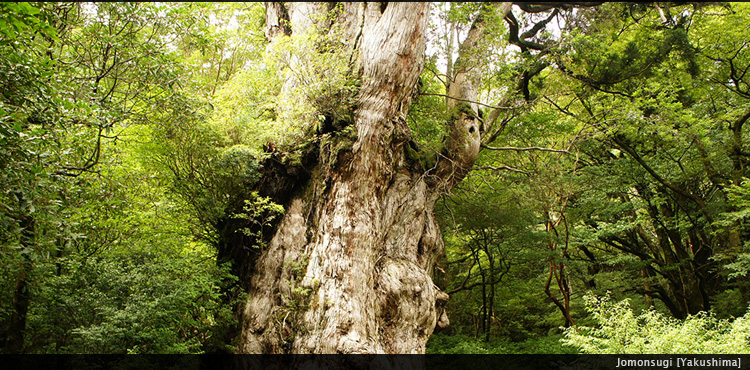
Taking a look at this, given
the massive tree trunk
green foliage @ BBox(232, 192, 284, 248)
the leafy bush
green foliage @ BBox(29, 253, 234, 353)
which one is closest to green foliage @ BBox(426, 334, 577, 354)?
the massive tree trunk

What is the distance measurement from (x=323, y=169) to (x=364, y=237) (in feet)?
4.50

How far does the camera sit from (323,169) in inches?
260

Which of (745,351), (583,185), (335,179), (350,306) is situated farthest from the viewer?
(583,185)

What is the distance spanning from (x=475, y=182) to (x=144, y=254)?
8694 millimetres

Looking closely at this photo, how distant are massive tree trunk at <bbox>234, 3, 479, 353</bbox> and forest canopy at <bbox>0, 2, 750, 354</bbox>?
1.5 inches

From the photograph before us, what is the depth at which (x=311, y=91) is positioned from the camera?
6.31m

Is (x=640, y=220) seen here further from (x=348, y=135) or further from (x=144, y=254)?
(x=144, y=254)

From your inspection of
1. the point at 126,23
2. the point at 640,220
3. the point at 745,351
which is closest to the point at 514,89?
the point at 640,220

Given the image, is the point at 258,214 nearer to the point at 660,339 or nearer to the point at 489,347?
the point at 660,339

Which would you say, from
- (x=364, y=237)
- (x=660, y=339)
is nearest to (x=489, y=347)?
(x=660, y=339)

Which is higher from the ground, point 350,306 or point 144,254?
point 144,254

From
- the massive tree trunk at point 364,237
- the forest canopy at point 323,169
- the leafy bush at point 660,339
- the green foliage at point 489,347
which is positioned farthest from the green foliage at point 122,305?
the green foliage at point 489,347

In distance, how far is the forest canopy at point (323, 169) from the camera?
486cm

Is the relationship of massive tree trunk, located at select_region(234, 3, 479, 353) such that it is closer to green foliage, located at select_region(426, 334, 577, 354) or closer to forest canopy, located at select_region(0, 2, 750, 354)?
forest canopy, located at select_region(0, 2, 750, 354)
